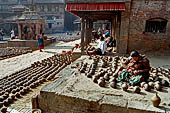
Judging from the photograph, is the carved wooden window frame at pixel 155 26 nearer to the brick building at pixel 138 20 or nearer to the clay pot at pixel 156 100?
the brick building at pixel 138 20

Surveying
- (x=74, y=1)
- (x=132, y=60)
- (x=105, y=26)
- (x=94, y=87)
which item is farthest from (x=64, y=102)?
(x=105, y=26)

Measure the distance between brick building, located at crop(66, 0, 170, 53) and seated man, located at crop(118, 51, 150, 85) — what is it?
4593 mm

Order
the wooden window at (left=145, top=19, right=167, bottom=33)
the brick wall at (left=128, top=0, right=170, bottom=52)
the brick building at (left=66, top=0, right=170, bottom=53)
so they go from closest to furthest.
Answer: the brick building at (left=66, top=0, right=170, bottom=53), the brick wall at (left=128, top=0, right=170, bottom=52), the wooden window at (left=145, top=19, right=167, bottom=33)

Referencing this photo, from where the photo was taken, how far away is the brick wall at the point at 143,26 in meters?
8.90

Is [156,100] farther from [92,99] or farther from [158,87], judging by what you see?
[92,99]

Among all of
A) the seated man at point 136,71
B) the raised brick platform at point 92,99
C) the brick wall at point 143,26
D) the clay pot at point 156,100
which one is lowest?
the raised brick platform at point 92,99

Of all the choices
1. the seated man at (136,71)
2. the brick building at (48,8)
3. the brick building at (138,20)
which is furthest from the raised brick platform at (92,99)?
the brick building at (48,8)

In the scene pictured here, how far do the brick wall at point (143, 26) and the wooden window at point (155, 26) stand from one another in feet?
0.74

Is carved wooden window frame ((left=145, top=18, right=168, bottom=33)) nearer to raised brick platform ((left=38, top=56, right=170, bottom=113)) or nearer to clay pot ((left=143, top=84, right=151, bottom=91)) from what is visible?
raised brick platform ((left=38, top=56, right=170, bottom=113))

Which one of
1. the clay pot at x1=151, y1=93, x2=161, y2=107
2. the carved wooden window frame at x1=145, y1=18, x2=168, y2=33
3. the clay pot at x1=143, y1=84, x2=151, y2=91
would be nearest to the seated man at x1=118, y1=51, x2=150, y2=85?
the clay pot at x1=143, y1=84, x2=151, y2=91

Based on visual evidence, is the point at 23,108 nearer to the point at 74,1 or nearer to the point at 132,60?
the point at 132,60

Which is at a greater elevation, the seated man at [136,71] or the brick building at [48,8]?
the brick building at [48,8]

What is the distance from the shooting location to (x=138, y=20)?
9.14 m

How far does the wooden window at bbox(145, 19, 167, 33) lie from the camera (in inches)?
364
